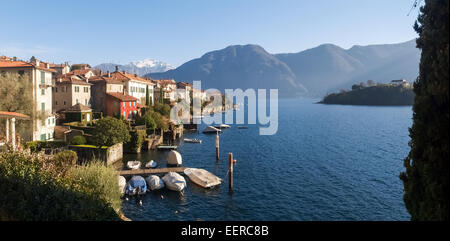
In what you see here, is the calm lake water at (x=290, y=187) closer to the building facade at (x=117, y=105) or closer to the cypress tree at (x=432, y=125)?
the cypress tree at (x=432, y=125)

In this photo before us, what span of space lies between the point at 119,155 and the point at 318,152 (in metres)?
38.6

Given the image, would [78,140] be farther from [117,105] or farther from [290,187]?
[290,187]

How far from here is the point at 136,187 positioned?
31859 mm

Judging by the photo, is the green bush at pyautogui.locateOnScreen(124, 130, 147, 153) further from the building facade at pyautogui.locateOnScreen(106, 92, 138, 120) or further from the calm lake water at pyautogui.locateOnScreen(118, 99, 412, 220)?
the building facade at pyautogui.locateOnScreen(106, 92, 138, 120)

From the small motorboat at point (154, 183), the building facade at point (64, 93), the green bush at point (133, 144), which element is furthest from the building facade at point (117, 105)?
the small motorboat at point (154, 183)

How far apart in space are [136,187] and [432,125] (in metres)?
28.9

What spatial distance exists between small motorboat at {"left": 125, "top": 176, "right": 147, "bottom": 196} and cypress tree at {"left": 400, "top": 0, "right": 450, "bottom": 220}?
2684cm

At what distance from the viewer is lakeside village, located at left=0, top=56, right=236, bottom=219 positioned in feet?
109

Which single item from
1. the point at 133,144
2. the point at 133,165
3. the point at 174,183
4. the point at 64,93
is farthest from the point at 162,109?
the point at 174,183

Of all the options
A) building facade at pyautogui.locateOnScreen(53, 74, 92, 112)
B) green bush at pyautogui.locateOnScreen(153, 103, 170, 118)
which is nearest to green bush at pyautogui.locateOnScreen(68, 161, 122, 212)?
building facade at pyautogui.locateOnScreen(53, 74, 92, 112)

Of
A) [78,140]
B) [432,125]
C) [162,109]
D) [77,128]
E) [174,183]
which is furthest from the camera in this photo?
[162,109]

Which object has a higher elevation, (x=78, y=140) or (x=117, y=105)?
(x=117, y=105)
